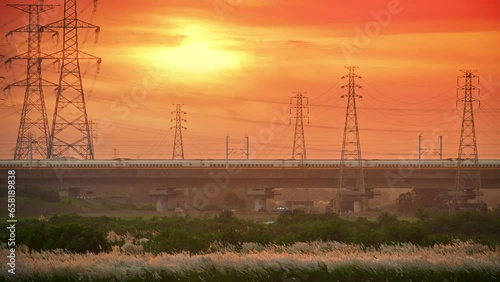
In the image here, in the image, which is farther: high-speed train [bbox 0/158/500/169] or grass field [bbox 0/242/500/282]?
high-speed train [bbox 0/158/500/169]

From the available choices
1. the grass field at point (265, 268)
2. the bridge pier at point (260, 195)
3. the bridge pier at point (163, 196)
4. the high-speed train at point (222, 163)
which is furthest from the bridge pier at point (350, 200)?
the grass field at point (265, 268)

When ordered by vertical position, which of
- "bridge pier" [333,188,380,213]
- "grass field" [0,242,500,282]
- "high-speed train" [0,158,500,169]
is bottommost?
"grass field" [0,242,500,282]

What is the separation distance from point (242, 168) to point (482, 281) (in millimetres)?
110662

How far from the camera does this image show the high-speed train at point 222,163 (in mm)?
159000

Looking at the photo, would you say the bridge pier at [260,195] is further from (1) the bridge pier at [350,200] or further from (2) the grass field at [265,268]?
Result: (2) the grass field at [265,268]

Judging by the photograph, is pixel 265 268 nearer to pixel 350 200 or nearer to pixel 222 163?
pixel 350 200

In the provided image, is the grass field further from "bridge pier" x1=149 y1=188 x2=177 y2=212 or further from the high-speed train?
the high-speed train

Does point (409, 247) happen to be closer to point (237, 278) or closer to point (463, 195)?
point (237, 278)

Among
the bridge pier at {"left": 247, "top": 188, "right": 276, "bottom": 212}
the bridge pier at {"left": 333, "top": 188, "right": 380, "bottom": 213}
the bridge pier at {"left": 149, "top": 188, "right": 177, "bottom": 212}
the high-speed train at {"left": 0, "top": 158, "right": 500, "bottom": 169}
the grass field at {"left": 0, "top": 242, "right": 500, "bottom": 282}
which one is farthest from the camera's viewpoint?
the high-speed train at {"left": 0, "top": 158, "right": 500, "bottom": 169}

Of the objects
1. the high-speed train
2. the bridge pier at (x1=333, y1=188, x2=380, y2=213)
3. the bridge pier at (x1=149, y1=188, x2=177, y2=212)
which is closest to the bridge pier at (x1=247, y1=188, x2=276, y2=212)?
the high-speed train

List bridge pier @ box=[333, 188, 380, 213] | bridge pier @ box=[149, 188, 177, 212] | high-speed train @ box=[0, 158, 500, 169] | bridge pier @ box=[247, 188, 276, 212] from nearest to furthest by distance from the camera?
bridge pier @ box=[333, 188, 380, 213], bridge pier @ box=[247, 188, 276, 212], bridge pier @ box=[149, 188, 177, 212], high-speed train @ box=[0, 158, 500, 169]

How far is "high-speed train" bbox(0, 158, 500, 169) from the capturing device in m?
159

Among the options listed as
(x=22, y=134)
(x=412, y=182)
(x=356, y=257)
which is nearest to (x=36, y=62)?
(x=22, y=134)

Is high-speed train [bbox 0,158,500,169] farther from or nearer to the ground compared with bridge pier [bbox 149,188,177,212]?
farther from the ground
